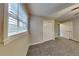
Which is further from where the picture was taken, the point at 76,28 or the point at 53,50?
the point at 76,28

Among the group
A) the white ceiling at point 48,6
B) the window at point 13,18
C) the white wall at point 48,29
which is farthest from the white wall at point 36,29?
the window at point 13,18

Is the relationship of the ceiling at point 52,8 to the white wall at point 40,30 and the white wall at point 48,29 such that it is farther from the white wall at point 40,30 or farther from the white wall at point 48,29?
the white wall at point 48,29

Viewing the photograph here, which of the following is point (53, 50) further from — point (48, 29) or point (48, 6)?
point (48, 29)

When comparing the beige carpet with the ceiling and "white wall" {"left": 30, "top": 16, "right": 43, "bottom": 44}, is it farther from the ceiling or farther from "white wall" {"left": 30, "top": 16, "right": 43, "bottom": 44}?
the ceiling

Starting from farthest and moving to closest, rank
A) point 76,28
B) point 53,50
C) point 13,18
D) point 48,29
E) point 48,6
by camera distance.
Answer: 1. point 48,29
2. point 76,28
3. point 53,50
4. point 48,6
5. point 13,18

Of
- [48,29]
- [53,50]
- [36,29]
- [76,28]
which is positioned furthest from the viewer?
[48,29]

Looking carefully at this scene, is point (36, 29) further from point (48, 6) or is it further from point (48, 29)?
point (48, 6)

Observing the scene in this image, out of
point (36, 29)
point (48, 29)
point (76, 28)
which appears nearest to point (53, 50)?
point (36, 29)

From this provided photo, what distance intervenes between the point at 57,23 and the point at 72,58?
9.48 metres

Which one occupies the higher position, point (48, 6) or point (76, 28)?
point (48, 6)

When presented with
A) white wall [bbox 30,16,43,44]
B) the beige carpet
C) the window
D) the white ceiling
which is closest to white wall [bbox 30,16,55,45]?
white wall [bbox 30,16,43,44]

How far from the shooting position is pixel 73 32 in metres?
7.52

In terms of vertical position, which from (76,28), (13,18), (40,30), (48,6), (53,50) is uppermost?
(48,6)

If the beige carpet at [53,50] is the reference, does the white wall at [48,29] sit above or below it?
above
